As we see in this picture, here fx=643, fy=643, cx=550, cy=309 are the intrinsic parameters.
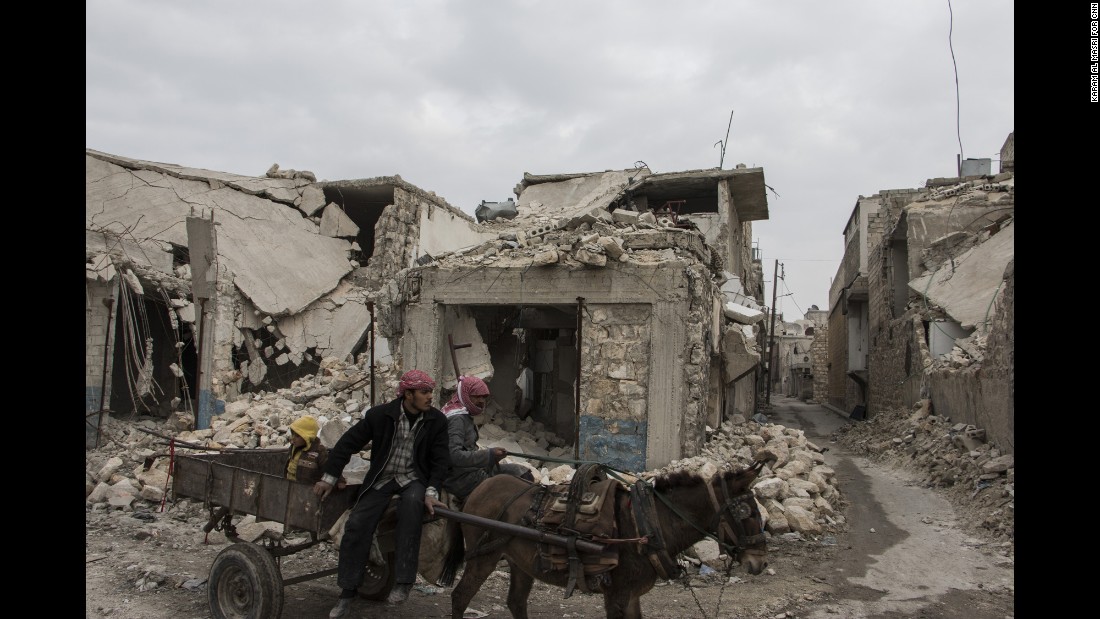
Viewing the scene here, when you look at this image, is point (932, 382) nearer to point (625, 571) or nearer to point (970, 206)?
point (970, 206)

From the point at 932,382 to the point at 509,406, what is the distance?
820 cm

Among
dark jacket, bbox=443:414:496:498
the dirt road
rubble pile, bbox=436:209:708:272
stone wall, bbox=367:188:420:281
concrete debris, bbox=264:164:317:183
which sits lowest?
the dirt road

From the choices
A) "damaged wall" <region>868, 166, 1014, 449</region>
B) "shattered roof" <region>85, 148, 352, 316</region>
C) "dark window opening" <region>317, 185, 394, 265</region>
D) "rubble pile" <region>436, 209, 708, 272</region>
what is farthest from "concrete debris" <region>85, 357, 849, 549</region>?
"dark window opening" <region>317, 185, 394, 265</region>

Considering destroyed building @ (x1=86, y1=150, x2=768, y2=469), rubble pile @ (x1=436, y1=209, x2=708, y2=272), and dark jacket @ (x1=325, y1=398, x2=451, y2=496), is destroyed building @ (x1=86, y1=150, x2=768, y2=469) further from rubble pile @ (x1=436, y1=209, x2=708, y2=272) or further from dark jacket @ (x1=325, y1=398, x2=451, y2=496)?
dark jacket @ (x1=325, y1=398, x2=451, y2=496)

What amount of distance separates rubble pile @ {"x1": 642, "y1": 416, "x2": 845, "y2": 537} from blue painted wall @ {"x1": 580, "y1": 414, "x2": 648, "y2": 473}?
1.31 ft

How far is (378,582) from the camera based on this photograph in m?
5.11

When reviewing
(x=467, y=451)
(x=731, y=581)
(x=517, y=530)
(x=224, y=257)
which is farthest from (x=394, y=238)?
(x=517, y=530)

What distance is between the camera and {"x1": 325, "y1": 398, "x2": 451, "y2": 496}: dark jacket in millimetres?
4445

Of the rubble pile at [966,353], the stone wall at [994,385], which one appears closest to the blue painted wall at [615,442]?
the stone wall at [994,385]

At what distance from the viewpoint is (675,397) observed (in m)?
8.12

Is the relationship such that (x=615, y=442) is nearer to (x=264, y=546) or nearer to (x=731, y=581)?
(x=731, y=581)

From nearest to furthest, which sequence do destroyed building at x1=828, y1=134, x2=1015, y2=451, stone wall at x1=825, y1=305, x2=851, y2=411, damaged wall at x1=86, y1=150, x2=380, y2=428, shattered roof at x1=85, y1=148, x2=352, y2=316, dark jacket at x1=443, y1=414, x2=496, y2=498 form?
dark jacket at x1=443, y1=414, x2=496, y2=498 → destroyed building at x1=828, y1=134, x2=1015, y2=451 → damaged wall at x1=86, y1=150, x2=380, y2=428 → shattered roof at x1=85, y1=148, x2=352, y2=316 → stone wall at x1=825, y1=305, x2=851, y2=411

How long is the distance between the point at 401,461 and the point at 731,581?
11.1ft
